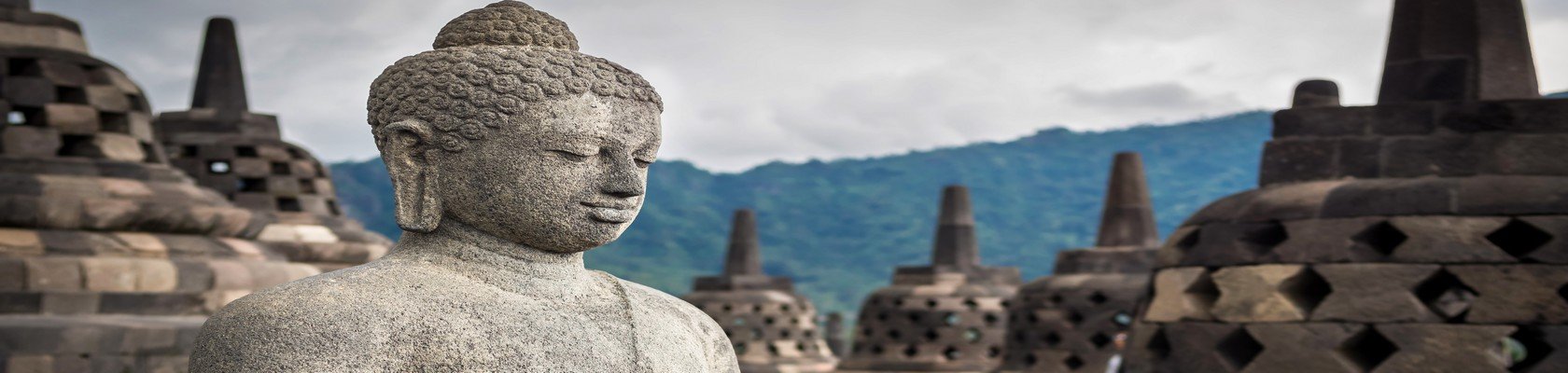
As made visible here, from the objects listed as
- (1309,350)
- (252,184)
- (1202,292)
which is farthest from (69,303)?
(252,184)

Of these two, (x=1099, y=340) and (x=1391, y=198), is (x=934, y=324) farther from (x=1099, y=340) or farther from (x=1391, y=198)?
(x=1391, y=198)

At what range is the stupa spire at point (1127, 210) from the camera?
17609 mm

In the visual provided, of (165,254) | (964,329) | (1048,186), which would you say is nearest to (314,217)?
(165,254)

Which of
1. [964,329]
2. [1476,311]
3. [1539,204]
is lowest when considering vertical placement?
[964,329]

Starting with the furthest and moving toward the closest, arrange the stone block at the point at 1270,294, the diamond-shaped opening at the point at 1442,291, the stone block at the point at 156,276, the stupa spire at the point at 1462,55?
the stone block at the point at 156,276, the stupa spire at the point at 1462,55, the stone block at the point at 1270,294, the diamond-shaped opening at the point at 1442,291

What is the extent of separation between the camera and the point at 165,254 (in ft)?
29.6

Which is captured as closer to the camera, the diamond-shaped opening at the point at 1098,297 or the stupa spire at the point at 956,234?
the diamond-shaped opening at the point at 1098,297

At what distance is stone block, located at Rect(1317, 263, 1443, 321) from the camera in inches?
289

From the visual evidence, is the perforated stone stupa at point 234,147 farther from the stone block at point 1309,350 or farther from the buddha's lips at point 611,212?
the buddha's lips at point 611,212

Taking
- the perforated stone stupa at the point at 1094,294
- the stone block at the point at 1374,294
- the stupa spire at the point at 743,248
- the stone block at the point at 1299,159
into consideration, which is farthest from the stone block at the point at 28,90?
the stupa spire at the point at 743,248

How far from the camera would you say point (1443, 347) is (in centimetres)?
720

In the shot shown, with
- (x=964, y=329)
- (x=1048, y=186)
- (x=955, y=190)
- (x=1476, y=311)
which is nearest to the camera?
(x=1476, y=311)

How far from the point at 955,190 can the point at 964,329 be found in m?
2.51

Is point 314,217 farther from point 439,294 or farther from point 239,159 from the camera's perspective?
point 439,294
